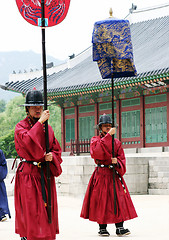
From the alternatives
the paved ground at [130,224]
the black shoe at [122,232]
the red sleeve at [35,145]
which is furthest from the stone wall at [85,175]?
the red sleeve at [35,145]

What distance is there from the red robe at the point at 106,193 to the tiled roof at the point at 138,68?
33.6 ft

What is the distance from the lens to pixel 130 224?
936 cm

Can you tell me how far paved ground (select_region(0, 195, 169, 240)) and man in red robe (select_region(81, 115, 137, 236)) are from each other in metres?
0.26

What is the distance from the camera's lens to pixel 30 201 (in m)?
6.13

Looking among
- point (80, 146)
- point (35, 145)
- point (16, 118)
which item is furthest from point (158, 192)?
point (16, 118)

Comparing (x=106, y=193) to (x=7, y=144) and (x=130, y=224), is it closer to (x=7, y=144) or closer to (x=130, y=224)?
(x=130, y=224)

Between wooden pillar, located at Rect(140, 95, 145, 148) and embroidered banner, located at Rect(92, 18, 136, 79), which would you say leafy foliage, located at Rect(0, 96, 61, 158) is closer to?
wooden pillar, located at Rect(140, 95, 145, 148)

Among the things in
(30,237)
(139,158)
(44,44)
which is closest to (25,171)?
(30,237)

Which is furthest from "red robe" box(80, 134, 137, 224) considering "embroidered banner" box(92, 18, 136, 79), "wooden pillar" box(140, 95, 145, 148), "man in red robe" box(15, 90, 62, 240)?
"wooden pillar" box(140, 95, 145, 148)

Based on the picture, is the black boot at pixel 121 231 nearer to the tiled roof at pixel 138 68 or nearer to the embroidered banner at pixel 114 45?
the embroidered banner at pixel 114 45

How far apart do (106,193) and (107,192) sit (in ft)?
0.08

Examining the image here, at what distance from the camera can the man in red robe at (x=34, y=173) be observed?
237 inches

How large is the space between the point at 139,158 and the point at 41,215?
32.2 ft

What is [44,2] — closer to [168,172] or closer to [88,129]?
[168,172]
